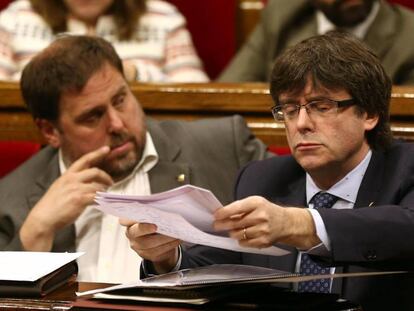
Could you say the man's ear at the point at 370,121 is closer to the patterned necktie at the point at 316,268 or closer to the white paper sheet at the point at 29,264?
the patterned necktie at the point at 316,268

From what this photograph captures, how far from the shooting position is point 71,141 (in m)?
1.46

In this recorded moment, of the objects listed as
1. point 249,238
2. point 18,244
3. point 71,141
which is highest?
point 249,238

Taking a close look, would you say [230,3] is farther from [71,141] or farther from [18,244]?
[18,244]

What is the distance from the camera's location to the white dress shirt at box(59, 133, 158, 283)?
1.38 metres

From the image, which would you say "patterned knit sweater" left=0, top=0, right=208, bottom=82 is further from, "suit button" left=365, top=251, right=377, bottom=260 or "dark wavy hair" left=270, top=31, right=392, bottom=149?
"suit button" left=365, top=251, right=377, bottom=260

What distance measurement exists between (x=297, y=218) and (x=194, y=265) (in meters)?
0.21

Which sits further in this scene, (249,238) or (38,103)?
(38,103)

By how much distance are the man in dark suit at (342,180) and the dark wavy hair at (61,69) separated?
0.40m

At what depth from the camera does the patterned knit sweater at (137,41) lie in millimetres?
1817

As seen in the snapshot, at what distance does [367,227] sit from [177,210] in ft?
0.65

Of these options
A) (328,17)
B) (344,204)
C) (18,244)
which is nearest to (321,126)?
(344,204)

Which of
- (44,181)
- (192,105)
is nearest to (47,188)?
(44,181)

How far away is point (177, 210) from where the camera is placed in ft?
2.82

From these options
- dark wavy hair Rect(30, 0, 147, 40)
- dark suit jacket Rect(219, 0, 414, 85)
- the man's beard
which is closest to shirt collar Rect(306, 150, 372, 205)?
the man's beard
